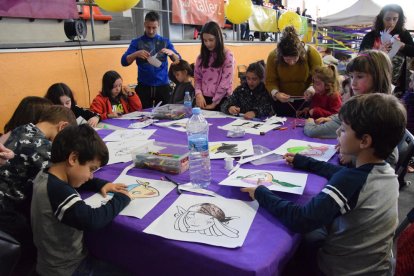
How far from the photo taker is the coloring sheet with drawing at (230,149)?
157cm

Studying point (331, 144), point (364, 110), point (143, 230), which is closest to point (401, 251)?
point (364, 110)

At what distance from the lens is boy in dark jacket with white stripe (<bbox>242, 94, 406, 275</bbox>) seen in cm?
94

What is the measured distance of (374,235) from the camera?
1.00 m

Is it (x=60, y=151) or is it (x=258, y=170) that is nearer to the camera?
(x=60, y=151)

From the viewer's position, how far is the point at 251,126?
2.12 meters

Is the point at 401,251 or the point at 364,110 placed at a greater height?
the point at 364,110

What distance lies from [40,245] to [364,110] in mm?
1178

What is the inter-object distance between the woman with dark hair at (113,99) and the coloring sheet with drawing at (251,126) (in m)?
1.00

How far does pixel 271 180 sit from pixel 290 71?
1534mm

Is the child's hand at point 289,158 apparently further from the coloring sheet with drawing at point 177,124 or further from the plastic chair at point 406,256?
the coloring sheet with drawing at point 177,124

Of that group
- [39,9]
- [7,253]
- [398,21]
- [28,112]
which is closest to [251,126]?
[28,112]

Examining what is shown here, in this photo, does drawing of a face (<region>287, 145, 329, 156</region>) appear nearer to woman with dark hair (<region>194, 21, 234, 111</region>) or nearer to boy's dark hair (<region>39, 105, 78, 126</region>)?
boy's dark hair (<region>39, 105, 78, 126</region>)

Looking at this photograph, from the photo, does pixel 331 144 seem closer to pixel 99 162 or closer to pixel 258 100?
pixel 258 100

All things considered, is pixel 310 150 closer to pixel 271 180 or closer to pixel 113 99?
pixel 271 180
